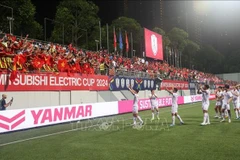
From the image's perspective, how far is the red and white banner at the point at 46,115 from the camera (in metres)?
14.4

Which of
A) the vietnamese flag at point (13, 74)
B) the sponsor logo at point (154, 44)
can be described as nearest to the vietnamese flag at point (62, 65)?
the vietnamese flag at point (13, 74)

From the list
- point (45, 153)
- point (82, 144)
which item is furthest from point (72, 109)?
point (45, 153)

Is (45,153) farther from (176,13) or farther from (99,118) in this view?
(176,13)

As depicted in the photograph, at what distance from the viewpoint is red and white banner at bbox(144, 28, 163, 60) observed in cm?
4322

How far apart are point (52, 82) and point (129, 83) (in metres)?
11.3

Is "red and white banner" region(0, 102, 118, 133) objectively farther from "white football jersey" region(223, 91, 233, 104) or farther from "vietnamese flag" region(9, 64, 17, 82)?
"white football jersey" region(223, 91, 233, 104)

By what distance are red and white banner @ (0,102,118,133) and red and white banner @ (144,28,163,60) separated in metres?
22.0

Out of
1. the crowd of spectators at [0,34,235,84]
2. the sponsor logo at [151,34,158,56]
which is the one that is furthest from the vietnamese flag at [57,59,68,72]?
the sponsor logo at [151,34,158,56]

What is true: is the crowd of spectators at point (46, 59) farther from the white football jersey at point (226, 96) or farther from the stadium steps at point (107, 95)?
the white football jersey at point (226, 96)

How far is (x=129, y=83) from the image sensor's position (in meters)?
30.0

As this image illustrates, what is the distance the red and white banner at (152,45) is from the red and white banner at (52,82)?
1820cm

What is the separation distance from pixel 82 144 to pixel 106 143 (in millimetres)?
996

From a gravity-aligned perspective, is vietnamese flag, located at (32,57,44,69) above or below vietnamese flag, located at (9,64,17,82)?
above

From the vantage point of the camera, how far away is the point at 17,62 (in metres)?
17.5
